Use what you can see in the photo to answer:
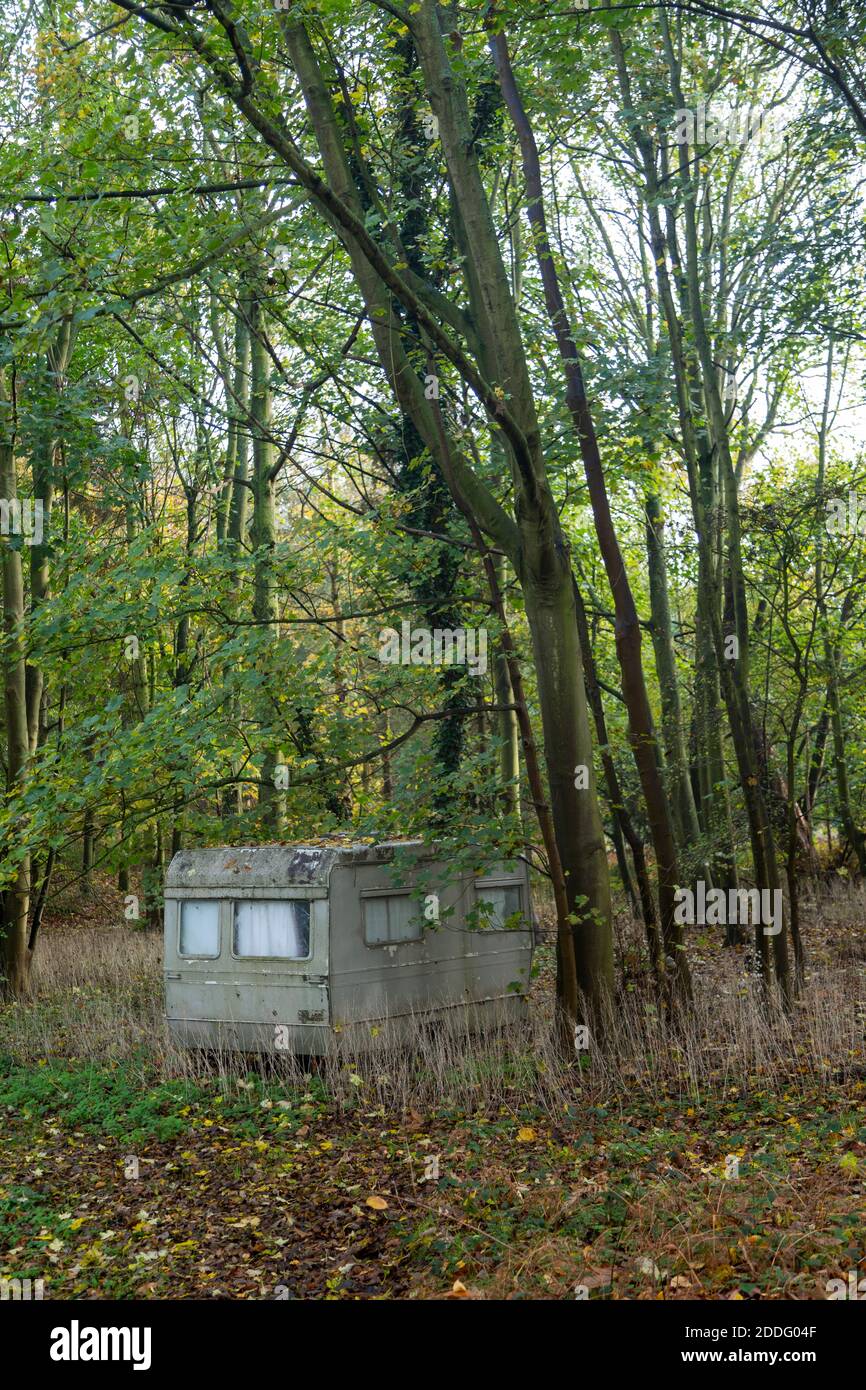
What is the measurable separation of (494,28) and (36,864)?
1230 centimetres

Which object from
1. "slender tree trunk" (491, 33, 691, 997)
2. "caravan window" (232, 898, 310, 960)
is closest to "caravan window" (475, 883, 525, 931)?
"slender tree trunk" (491, 33, 691, 997)

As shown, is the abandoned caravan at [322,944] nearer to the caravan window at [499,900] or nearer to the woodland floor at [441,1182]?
the caravan window at [499,900]

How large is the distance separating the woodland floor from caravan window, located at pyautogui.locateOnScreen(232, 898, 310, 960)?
3.60 ft

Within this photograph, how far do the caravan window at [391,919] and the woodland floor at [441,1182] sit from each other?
129 cm

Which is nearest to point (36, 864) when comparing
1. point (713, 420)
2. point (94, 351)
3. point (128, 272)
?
point (94, 351)

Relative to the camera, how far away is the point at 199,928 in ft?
35.7

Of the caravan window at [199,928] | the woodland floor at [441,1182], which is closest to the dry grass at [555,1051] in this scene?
the woodland floor at [441,1182]

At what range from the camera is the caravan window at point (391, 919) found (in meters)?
→ 10.2

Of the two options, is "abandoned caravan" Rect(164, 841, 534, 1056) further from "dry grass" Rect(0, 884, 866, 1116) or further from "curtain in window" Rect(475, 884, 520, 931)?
"dry grass" Rect(0, 884, 866, 1116)

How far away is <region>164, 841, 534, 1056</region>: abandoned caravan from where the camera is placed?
991 cm

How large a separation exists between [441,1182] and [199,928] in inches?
188

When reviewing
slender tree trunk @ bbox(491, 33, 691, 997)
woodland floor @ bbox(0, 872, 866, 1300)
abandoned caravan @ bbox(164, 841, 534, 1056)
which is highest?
slender tree trunk @ bbox(491, 33, 691, 997)
